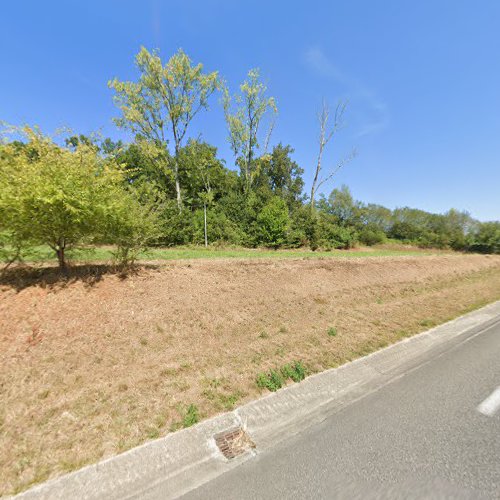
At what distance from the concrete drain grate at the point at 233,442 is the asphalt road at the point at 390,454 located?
17 cm

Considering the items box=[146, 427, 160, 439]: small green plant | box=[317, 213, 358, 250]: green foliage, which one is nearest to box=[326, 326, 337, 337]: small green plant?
box=[146, 427, 160, 439]: small green plant

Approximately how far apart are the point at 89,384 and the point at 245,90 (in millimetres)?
30389

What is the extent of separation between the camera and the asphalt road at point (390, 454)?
2234 millimetres

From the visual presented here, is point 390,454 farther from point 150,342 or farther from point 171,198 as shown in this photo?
point 171,198

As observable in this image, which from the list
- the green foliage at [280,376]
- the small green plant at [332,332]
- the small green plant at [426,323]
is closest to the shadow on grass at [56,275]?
the green foliage at [280,376]

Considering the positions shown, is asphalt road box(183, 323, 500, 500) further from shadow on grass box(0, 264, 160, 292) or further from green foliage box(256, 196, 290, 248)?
green foliage box(256, 196, 290, 248)

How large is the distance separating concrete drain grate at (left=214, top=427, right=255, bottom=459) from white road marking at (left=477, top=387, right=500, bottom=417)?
3.18 metres

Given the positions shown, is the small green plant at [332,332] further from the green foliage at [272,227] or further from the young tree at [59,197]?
the green foliage at [272,227]

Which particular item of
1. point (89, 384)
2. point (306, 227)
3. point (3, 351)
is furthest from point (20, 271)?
point (306, 227)

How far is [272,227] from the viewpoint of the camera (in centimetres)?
2523

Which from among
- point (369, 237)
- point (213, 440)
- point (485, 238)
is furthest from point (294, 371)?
point (485, 238)

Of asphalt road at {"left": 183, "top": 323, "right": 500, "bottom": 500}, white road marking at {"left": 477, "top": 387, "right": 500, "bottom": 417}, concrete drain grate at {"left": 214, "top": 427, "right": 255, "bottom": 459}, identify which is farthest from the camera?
white road marking at {"left": 477, "top": 387, "right": 500, "bottom": 417}

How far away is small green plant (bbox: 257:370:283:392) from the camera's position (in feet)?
12.4

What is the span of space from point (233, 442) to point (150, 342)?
2.78 metres
